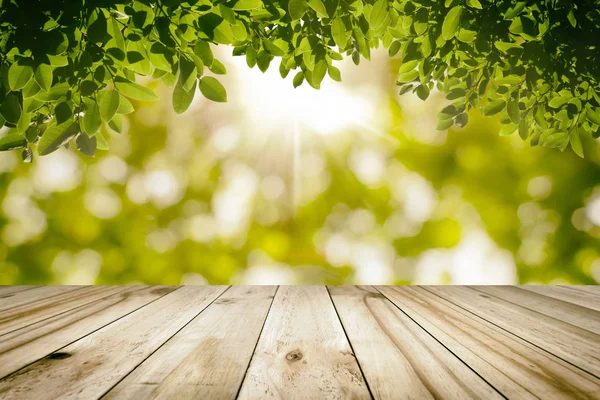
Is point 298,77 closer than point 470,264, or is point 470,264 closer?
point 298,77

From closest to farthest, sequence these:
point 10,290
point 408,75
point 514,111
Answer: point 514,111
point 408,75
point 10,290

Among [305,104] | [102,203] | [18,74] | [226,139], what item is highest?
[305,104]

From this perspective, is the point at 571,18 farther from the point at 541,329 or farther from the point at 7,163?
the point at 7,163

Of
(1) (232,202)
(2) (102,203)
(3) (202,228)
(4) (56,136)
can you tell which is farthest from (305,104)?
(4) (56,136)

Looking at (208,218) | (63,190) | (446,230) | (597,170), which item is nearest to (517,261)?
(446,230)

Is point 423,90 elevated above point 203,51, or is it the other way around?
point 423,90

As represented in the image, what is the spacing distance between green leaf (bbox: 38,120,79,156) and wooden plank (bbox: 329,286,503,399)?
0.74 metres

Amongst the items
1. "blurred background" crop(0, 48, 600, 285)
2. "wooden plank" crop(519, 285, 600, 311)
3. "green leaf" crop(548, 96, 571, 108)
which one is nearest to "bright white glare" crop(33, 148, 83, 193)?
"blurred background" crop(0, 48, 600, 285)

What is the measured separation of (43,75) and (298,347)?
0.84 metres

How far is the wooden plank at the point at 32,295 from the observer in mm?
1721

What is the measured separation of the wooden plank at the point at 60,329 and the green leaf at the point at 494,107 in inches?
50.4

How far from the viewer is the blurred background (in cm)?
256

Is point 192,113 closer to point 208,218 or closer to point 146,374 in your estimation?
point 208,218

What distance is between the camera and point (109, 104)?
0.71 meters
